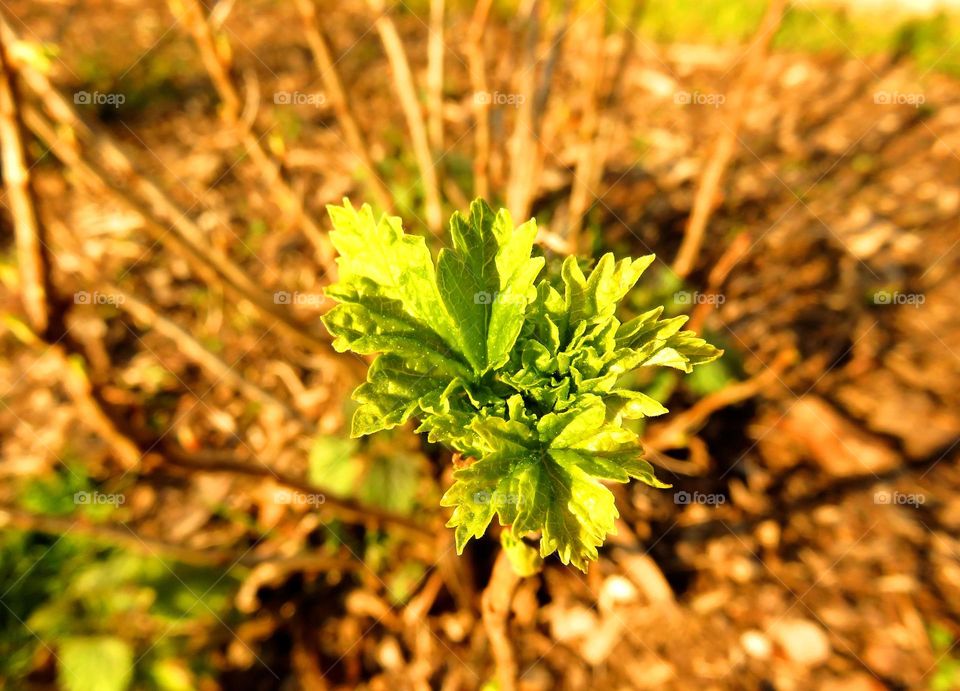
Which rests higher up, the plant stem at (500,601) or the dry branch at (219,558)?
the plant stem at (500,601)

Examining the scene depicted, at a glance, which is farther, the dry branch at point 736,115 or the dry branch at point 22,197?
the dry branch at point 736,115

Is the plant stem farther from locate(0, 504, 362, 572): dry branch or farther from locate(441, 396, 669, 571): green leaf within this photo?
locate(0, 504, 362, 572): dry branch

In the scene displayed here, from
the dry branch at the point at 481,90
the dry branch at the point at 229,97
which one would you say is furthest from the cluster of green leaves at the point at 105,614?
the dry branch at the point at 481,90

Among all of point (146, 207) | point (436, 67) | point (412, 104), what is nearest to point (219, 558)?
point (146, 207)

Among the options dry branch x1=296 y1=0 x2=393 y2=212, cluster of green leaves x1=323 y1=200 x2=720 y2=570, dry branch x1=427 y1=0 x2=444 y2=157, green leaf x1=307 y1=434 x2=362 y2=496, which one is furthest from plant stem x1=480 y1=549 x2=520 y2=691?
dry branch x1=427 y1=0 x2=444 y2=157

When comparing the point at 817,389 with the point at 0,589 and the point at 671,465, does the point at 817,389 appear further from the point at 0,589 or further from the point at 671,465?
the point at 0,589

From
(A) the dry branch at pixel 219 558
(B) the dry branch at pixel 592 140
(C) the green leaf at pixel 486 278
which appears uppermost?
(C) the green leaf at pixel 486 278

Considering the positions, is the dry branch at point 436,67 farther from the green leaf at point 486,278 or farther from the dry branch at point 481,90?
the green leaf at point 486,278
